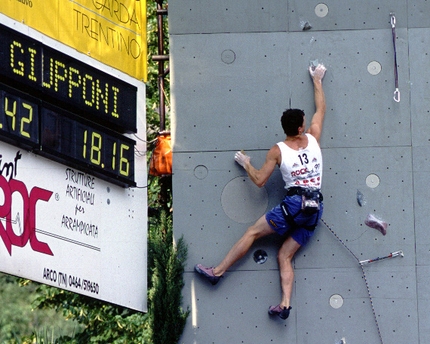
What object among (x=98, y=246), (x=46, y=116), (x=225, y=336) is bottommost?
(x=225, y=336)

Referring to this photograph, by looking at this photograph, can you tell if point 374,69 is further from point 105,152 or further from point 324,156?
point 105,152

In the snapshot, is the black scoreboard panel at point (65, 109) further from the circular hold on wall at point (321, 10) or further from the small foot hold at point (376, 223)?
the small foot hold at point (376, 223)

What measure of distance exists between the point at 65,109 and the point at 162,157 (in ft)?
5.31

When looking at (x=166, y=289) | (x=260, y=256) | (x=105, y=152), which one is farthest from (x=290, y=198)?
(x=105, y=152)

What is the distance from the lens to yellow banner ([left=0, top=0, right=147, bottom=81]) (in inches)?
468

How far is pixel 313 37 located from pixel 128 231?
2722mm

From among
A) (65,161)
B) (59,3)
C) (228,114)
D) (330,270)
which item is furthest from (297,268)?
(59,3)

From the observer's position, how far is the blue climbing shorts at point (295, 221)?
1259 centimetres

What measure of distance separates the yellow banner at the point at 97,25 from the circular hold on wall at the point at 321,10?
181cm

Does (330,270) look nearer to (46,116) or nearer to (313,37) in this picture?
(313,37)

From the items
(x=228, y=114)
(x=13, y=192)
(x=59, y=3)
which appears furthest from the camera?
(x=228, y=114)

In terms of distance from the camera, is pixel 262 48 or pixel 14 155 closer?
pixel 14 155

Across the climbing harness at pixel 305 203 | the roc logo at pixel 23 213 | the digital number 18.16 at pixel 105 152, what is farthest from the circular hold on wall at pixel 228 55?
the roc logo at pixel 23 213

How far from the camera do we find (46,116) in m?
11.7
